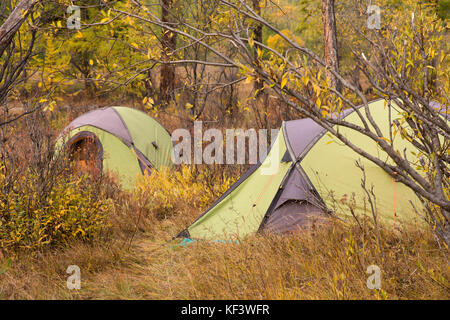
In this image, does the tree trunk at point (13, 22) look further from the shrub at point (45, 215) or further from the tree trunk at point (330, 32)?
the tree trunk at point (330, 32)

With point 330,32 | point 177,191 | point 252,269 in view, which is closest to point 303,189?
point 252,269

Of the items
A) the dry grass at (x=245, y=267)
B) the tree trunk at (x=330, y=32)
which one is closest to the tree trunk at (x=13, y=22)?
the dry grass at (x=245, y=267)

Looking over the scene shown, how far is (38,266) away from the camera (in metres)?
4.14

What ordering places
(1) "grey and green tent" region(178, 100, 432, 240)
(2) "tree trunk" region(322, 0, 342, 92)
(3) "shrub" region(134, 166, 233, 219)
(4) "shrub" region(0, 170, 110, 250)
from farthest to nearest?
(2) "tree trunk" region(322, 0, 342, 92) → (3) "shrub" region(134, 166, 233, 219) → (1) "grey and green tent" region(178, 100, 432, 240) → (4) "shrub" region(0, 170, 110, 250)

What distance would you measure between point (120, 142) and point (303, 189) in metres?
4.76

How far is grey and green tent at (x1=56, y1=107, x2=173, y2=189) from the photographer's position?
813 cm

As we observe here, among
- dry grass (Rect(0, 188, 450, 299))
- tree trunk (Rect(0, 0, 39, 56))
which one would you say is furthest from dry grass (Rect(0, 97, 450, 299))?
tree trunk (Rect(0, 0, 39, 56))

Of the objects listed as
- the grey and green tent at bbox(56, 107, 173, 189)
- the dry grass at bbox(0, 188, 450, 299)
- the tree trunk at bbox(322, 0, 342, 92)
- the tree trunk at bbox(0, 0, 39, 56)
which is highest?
the tree trunk at bbox(322, 0, 342, 92)

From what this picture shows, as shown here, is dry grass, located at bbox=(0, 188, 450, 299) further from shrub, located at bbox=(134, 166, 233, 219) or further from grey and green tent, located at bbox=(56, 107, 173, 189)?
grey and green tent, located at bbox=(56, 107, 173, 189)

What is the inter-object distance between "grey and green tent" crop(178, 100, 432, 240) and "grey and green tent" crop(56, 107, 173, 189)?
314cm

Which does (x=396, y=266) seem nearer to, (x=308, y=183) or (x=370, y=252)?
(x=370, y=252)

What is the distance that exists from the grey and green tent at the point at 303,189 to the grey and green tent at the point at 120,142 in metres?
3.14

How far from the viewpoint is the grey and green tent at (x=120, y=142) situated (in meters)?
8.13

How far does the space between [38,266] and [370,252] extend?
10.3 feet
